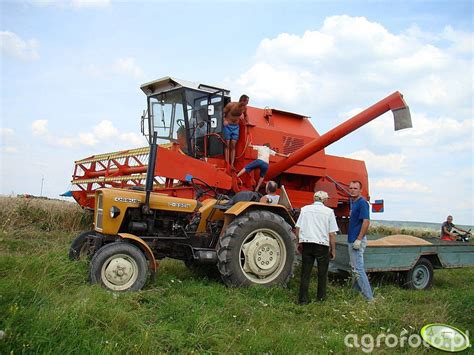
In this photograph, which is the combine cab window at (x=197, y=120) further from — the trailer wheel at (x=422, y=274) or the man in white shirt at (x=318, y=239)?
the trailer wheel at (x=422, y=274)

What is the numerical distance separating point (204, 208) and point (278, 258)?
132cm

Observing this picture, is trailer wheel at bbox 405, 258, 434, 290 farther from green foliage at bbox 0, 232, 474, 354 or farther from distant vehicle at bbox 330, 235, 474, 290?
green foliage at bbox 0, 232, 474, 354

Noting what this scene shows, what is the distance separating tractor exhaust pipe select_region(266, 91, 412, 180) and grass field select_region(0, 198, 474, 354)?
306 cm

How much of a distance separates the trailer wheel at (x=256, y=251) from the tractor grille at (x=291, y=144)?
145 inches

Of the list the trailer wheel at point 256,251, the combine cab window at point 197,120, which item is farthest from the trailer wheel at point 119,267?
the combine cab window at point 197,120

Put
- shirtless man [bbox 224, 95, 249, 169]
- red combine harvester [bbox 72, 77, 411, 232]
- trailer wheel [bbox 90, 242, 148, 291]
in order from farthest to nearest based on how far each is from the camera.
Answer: shirtless man [bbox 224, 95, 249, 169]
red combine harvester [bbox 72, 77, 411, 232]
trailer wheel [bbox 90, 242, 148, 291]

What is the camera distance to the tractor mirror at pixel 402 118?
8625mm

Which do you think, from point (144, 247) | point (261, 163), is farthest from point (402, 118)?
point (144, 247)

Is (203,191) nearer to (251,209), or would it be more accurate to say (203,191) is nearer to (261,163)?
(261,163)

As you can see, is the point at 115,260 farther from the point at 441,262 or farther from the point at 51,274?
the point at 441,262

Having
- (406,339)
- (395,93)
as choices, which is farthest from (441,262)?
(406,339)

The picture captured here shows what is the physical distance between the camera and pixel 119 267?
544 cm

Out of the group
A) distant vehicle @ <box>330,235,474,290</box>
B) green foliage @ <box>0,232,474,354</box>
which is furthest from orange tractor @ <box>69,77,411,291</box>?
distant vehicle @ <box>330,235,474,290</box>

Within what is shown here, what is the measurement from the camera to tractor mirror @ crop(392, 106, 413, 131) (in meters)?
8.62
